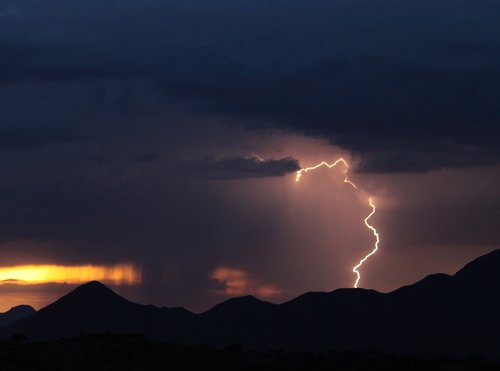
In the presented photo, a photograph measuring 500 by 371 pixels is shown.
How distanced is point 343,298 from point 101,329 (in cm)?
4049

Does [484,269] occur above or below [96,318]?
above

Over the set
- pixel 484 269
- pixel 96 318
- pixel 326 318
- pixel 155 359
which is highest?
pixel 484 269

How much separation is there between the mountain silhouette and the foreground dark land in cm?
5840

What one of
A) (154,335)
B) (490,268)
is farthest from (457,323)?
(154,335)

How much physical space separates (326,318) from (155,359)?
87831 millimetres

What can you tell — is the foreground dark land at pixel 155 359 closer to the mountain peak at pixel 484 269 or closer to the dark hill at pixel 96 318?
the dark hill at pixel 96 318

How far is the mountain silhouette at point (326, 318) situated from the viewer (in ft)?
465

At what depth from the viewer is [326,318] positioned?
156 m

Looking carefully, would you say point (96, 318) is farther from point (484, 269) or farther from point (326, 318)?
point (484, 269)

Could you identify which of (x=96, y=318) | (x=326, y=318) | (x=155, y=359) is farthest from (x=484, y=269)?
(x=155, y=359)

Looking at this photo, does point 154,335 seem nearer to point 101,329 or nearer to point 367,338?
point 101,329

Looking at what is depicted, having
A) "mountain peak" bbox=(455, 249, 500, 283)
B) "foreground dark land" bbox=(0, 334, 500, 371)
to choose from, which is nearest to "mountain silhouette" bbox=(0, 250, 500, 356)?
"mountain peak" bbox=(455, 249, 500, 283)

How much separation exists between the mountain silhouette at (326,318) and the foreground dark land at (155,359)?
58396 millimetres

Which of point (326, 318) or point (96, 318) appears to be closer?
point (326, 318)
